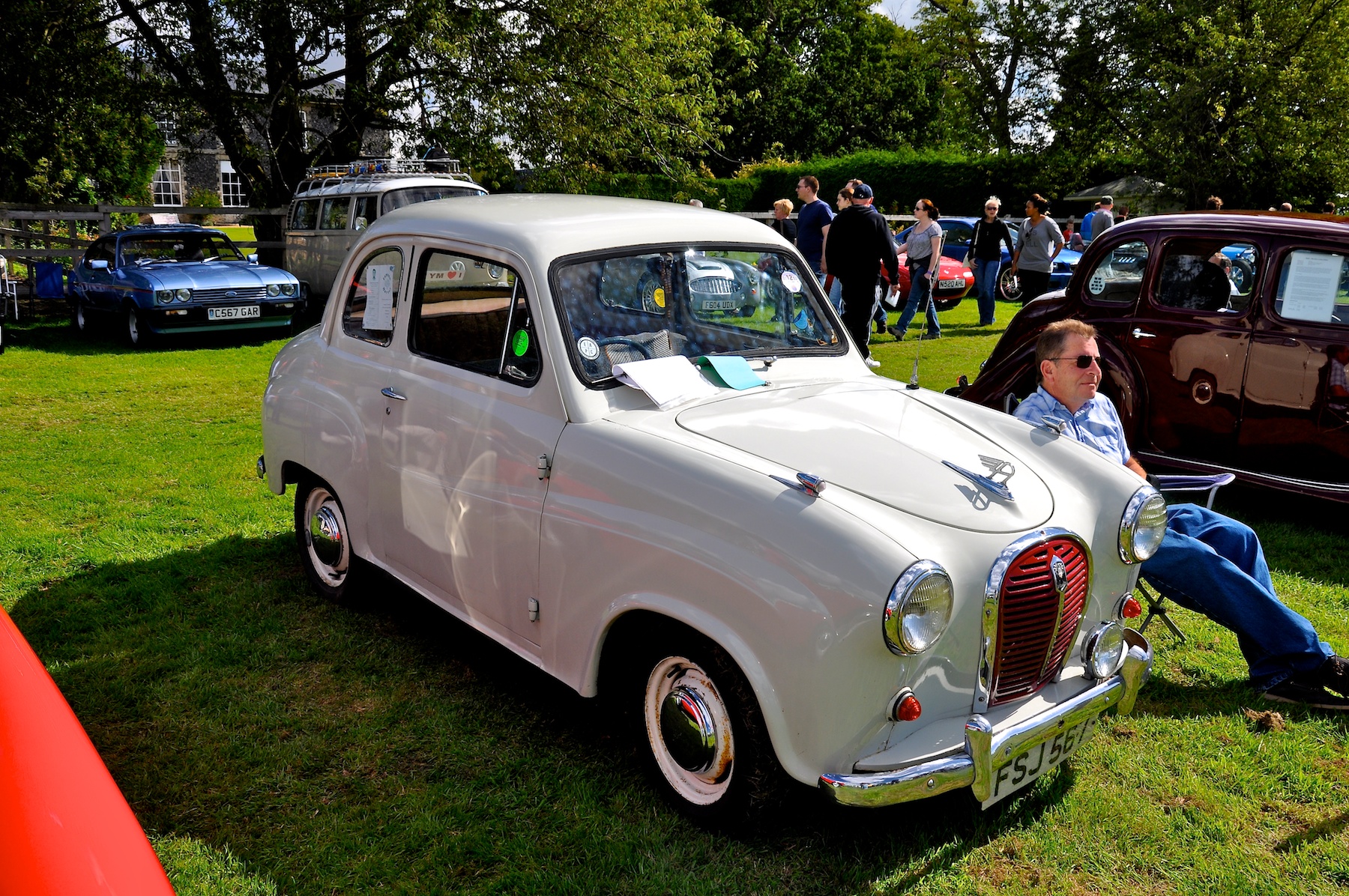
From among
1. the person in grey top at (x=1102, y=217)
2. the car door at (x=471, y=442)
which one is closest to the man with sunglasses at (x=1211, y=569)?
the car door at (x=471, y=442)

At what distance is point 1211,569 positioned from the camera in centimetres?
400

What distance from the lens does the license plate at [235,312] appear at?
500 inches

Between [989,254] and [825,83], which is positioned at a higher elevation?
[825,83]

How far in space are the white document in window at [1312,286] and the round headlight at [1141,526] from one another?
11.7ft

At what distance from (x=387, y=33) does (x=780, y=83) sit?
98.7 ft

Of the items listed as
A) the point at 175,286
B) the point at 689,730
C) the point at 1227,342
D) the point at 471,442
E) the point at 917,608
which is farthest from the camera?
the point at 175,286

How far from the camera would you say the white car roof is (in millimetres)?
3824

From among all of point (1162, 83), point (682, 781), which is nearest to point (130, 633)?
point (682, 781)

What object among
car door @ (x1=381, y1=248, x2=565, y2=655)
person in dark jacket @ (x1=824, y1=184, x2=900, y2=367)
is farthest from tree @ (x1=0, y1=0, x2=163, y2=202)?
car door @ (x1=381, y1=248, x2=565, y2=655)

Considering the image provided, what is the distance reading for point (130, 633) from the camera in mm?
4738

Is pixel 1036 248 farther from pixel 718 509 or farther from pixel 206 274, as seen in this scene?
pixel 718 509

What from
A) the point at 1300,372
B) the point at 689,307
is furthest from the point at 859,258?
the point at 689,307

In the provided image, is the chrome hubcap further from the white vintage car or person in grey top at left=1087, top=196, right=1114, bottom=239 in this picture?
person in grey top at left=1087, top=196, right=1114, bottom=239

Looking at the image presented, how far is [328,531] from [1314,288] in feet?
19.1
